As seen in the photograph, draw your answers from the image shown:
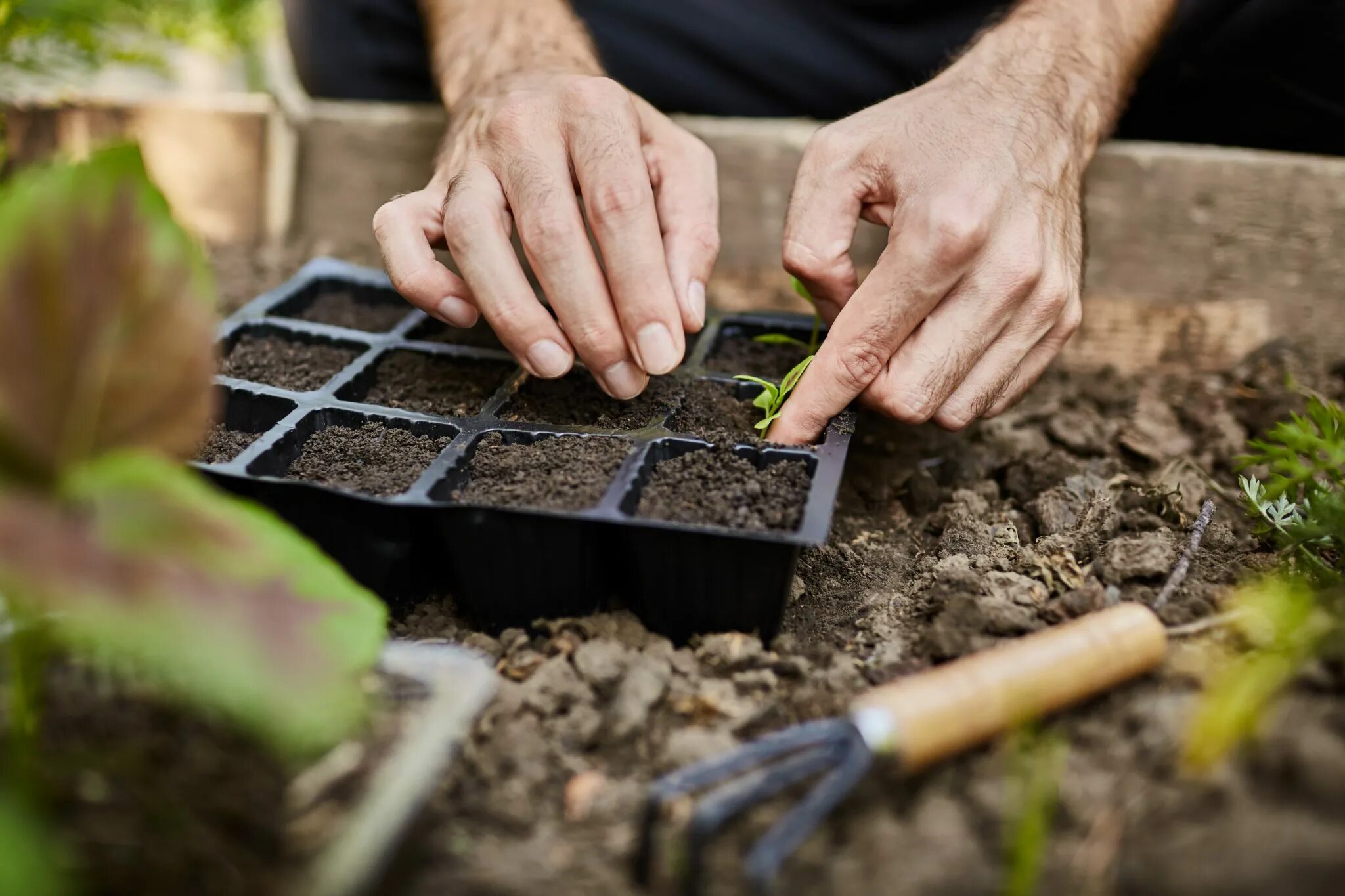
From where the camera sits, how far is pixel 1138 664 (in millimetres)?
932

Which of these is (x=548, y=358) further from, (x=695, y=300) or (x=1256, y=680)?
(x=1256, y=680)

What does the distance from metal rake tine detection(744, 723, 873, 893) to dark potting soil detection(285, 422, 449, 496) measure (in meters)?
0.61

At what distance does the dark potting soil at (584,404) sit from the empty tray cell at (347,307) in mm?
373

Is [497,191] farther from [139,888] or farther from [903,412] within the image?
[139,888]

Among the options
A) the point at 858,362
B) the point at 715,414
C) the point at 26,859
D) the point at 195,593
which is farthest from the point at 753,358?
the point at 26,859

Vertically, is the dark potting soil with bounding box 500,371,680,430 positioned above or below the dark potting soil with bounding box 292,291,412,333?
above

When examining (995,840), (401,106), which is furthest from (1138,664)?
(401,106)

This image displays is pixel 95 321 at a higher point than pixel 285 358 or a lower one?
higher

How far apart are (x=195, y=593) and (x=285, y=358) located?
92 centimetres

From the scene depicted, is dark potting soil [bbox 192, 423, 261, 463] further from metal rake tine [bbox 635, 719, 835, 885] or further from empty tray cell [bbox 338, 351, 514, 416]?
metal rake tine [bbox 635, 719, 835, 885]

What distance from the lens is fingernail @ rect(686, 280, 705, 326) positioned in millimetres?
1306

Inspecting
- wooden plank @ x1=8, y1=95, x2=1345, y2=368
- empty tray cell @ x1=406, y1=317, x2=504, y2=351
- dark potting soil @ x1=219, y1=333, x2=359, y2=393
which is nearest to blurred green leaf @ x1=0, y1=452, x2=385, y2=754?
dark potting soil @ x1=219, y1=333, x2=359, y2=393

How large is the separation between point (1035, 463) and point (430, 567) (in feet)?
2.86

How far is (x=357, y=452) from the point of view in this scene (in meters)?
1.28
